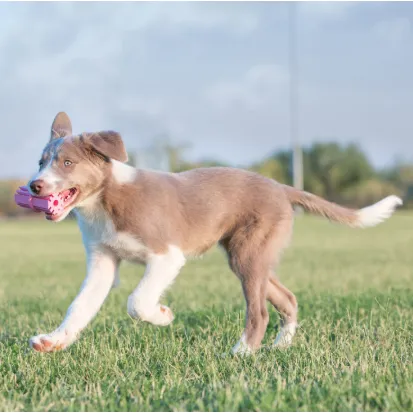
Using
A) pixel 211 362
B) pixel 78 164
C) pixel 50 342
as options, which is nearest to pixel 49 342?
pixel 50 342

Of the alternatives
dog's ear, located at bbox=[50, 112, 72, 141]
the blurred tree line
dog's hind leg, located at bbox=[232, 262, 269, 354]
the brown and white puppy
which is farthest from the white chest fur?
the blurred tree line

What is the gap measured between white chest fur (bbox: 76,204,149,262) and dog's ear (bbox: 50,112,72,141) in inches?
26.0

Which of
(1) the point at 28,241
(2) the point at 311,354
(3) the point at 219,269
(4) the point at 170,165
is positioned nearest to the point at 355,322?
(2) the point at 311,354

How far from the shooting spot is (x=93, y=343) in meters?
5.38

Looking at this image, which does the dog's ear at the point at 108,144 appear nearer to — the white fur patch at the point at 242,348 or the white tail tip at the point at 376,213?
the white fur patch at the point at 242,348

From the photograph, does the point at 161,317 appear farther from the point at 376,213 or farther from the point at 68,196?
the point at 376,213

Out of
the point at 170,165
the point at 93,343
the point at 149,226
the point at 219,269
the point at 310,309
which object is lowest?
the point at 170,165

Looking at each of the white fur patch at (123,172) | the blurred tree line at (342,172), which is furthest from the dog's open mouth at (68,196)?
the blurred tree line at (342,172)

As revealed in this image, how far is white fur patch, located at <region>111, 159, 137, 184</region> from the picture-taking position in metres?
5.25

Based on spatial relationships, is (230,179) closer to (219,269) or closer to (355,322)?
(355,322)

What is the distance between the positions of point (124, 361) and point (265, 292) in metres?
1.29

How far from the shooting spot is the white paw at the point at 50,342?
4.88 meters

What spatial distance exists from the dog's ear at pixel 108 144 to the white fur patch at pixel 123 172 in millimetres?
158

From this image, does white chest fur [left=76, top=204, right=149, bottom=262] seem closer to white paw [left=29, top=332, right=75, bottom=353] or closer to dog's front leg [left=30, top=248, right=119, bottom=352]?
dog's front leg [left=30, top=248, right=119, bottom=352]
